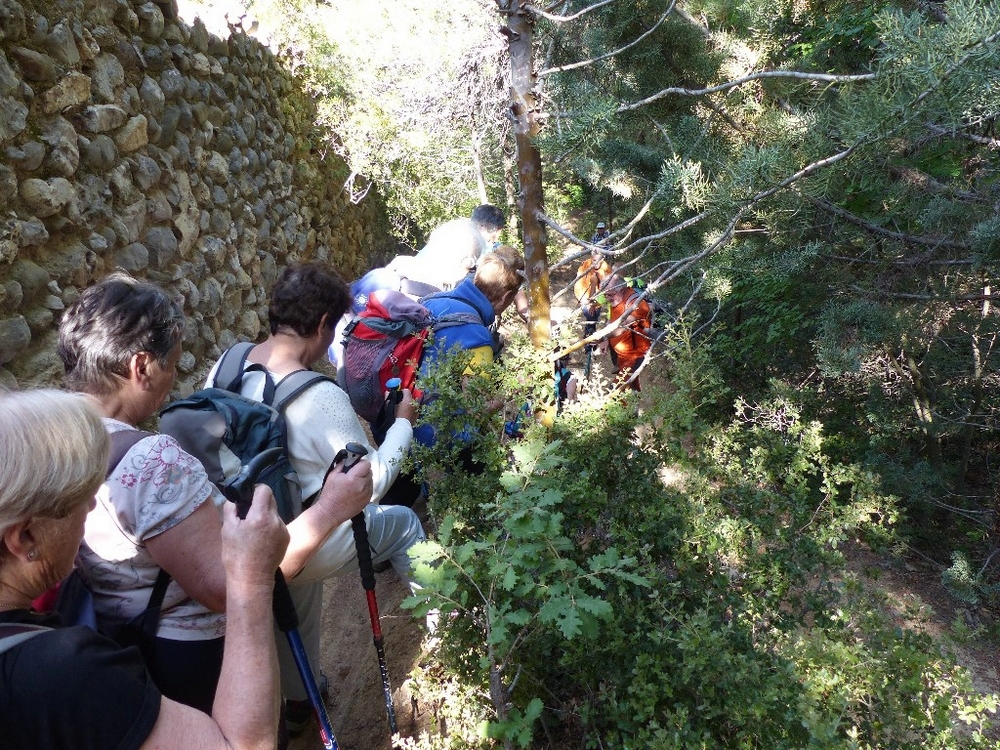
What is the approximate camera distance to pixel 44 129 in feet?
9.42

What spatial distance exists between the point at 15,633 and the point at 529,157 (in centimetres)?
223

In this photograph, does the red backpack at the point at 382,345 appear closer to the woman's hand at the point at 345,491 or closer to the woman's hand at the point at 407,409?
the woman's hand at the point at 407,409

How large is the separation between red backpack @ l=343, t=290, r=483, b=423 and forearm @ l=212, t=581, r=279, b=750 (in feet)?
4.86

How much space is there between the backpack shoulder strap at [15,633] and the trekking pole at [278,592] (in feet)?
1.30

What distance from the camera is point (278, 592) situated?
1706 mm

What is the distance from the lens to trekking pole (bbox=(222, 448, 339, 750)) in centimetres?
151

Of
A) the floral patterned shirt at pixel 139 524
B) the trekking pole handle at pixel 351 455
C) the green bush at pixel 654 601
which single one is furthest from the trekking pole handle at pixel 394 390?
the floral patterned shirt at pixel 139 524

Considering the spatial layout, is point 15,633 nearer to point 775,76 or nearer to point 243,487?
point 243,487

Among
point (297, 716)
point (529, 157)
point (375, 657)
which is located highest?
point (529, 157)

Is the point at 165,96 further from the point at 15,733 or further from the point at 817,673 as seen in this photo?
the point at 817,673

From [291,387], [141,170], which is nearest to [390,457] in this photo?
[291,387]

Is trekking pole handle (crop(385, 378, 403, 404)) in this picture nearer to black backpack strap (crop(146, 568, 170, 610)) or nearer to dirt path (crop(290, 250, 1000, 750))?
dirt path (crop(290, 250, 1000, 750))

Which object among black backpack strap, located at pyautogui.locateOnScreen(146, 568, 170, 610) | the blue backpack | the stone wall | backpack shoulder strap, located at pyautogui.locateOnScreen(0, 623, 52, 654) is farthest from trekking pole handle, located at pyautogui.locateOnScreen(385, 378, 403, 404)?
backpack shoulder strap, located at pyautogui.locateOnScreen(0, 623, 52, 654)

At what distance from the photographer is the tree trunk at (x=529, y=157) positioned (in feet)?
8.07
